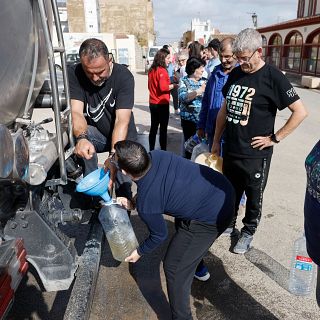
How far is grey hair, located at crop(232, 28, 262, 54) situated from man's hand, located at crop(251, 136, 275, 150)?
2.39 feet

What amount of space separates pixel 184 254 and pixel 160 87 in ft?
13.8

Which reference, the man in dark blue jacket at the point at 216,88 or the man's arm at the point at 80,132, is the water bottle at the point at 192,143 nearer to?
the man in dark blue jacket at the point at 216,88

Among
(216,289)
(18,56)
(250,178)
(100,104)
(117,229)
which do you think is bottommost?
(216,289)

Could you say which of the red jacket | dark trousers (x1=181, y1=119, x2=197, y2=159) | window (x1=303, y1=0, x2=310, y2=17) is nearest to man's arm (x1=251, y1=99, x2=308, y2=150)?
dark trousers (x1=181, y1=119, x2=197, y2=159)

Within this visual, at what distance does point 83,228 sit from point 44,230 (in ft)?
5.60

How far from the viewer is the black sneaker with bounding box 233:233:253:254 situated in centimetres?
341

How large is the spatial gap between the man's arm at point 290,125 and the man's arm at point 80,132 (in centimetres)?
138

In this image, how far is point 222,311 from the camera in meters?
2.71

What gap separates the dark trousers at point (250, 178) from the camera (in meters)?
3.11

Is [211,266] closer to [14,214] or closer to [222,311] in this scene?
[222,311]

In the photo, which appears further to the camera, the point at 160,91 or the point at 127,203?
the point at 160,91

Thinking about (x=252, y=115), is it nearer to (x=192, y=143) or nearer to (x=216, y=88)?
(x=216, y=88)

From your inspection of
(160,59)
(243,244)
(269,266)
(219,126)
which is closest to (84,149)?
(219,126)

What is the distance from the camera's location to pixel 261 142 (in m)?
3.01
